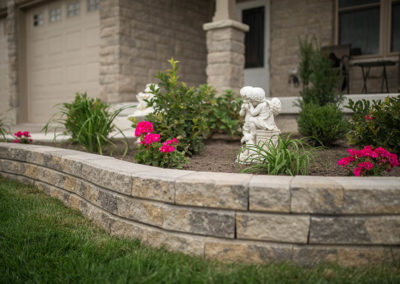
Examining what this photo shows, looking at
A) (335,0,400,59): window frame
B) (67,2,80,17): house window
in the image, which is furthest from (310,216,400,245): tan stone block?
(67,2,80,17): house window

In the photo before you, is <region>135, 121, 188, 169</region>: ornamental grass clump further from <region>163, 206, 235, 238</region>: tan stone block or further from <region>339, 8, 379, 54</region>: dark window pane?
<region>339, 8, 379, 54</region>: dark window pane

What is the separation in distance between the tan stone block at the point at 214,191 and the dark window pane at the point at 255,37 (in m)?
7.23

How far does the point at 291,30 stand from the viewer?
Result: 27.3 ft

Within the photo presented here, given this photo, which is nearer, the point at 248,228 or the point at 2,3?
the point at 248,228

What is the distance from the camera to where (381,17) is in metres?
7.30

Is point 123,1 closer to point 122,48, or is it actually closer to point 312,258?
point 122,48

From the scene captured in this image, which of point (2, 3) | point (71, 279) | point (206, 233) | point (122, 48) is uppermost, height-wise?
point (2, 3)

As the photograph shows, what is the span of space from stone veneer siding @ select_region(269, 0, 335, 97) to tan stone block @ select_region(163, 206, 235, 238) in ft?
21.9

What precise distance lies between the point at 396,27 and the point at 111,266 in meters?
7.58

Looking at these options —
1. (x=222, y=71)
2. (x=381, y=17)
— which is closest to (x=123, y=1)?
(x=222, y=71)

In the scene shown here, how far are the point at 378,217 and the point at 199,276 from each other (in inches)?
43.0

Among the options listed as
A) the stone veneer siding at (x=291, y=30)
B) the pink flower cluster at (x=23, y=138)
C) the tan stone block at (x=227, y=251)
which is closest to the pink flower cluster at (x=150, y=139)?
the tan stone block at (x=227, y=251)

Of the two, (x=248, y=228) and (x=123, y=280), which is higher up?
(x=248, y=228)

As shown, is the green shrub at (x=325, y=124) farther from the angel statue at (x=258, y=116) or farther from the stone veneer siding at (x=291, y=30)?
the stone veneer siding at (x=291, y=30)
